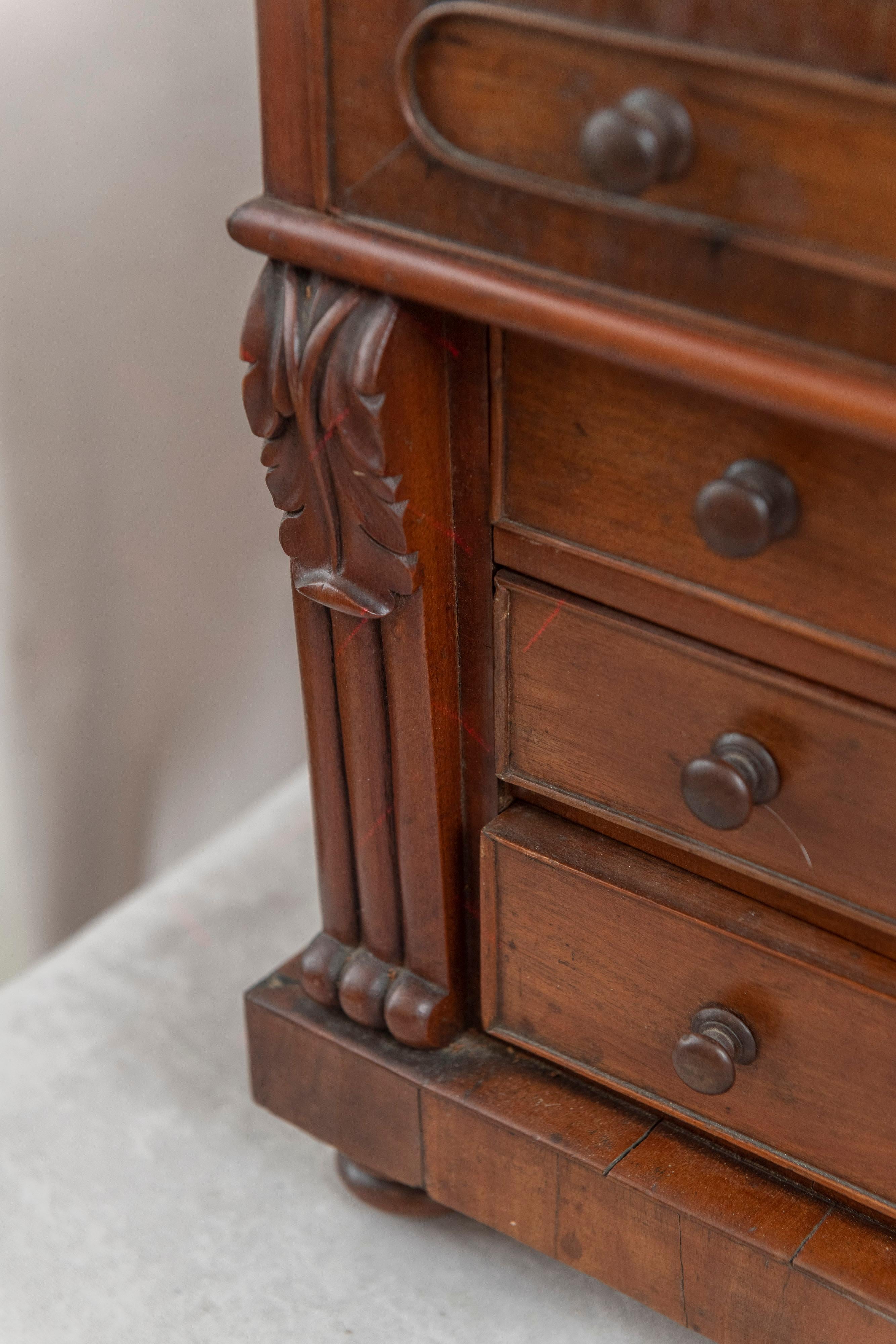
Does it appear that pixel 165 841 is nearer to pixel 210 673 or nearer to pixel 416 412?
pixel 210 673

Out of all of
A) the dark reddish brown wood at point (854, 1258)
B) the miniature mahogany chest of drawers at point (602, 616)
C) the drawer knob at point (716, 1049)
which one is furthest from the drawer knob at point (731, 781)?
the dark reddish brown wood at point (854, 1258)

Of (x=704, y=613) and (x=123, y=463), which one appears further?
(x=123, y=463)

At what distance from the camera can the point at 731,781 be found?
0.60m

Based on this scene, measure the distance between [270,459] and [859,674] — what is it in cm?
26

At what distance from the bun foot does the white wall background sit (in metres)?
0.38

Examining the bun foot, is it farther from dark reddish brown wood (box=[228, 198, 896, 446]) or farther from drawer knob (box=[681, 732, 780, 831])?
dark reddish brown wood (box=[228, 198, 896, 446])

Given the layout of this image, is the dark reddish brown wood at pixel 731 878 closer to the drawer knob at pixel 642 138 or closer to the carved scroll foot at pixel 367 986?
the carved scroll foot at pixel 367 986

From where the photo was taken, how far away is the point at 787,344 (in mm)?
497

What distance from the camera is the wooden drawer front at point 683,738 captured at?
59 centimetres

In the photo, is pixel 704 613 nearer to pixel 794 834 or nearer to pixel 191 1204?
pixel 794 834

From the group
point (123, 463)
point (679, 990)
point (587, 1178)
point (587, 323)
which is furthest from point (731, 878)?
point (123, 463)

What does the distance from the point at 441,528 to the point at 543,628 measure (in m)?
0.06

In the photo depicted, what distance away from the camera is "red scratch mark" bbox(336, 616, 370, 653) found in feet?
2.25

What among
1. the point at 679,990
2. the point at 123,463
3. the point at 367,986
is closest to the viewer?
the point at 679,990
